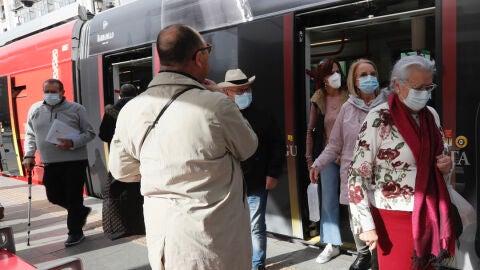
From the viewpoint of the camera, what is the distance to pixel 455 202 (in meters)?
2.03

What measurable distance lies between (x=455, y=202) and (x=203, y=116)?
130 centimetres

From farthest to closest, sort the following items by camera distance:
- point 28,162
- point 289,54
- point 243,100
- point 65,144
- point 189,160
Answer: point 28,162 < point 65,144 < point 289,54 < point 243,100 < point 189,160

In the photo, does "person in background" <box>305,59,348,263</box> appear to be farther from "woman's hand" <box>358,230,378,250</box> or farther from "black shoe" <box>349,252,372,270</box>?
"woman's hand" <box>358,230,378,250</box>

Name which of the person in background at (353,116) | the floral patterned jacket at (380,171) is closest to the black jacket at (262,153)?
the person in background at (353,116)

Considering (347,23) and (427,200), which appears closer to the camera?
(427,200)

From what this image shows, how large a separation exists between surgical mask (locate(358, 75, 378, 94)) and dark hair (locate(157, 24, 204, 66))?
1667 millimetres

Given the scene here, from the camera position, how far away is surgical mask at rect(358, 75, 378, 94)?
9.86 ft

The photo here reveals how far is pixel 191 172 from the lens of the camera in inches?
63.6

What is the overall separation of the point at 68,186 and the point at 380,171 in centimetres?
342

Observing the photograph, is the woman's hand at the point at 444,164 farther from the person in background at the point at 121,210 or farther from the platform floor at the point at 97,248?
the platform floor at the point at 97,248

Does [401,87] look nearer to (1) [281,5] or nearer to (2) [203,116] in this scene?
(2) [203,116]

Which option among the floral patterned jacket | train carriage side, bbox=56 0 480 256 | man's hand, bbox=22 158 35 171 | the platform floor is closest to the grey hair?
the floral patterned jacket

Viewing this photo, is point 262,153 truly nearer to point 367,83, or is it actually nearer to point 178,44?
point 367,83

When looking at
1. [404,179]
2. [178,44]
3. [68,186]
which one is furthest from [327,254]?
[68,186]
